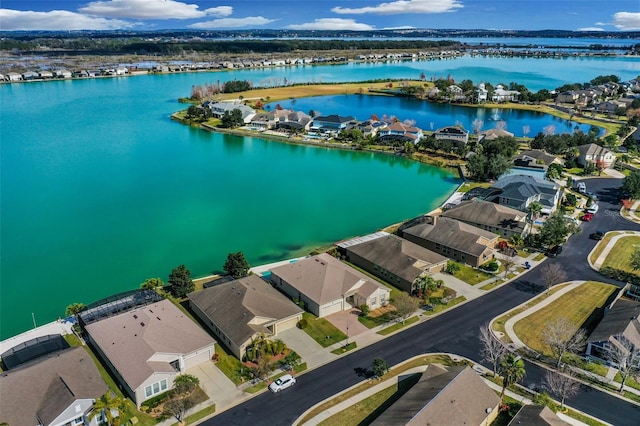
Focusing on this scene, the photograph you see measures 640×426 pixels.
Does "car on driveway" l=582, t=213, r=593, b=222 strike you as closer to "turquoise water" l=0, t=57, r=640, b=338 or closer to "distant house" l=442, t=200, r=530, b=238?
"distant house" l=442, t=200, r=530, b=238

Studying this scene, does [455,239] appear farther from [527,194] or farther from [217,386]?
[217,386]

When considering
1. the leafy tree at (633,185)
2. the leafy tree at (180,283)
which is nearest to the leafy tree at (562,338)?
the leafy tree at (180,283)

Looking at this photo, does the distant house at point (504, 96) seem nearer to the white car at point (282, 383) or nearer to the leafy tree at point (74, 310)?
the white car at point (282, 383)

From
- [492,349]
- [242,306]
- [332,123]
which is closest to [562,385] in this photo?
[492,349]

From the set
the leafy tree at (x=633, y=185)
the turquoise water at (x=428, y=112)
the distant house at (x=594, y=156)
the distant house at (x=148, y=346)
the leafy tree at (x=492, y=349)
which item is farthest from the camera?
the turquoise water at (x=428, y=112)

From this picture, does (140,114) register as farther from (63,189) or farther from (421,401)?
(421,401)
